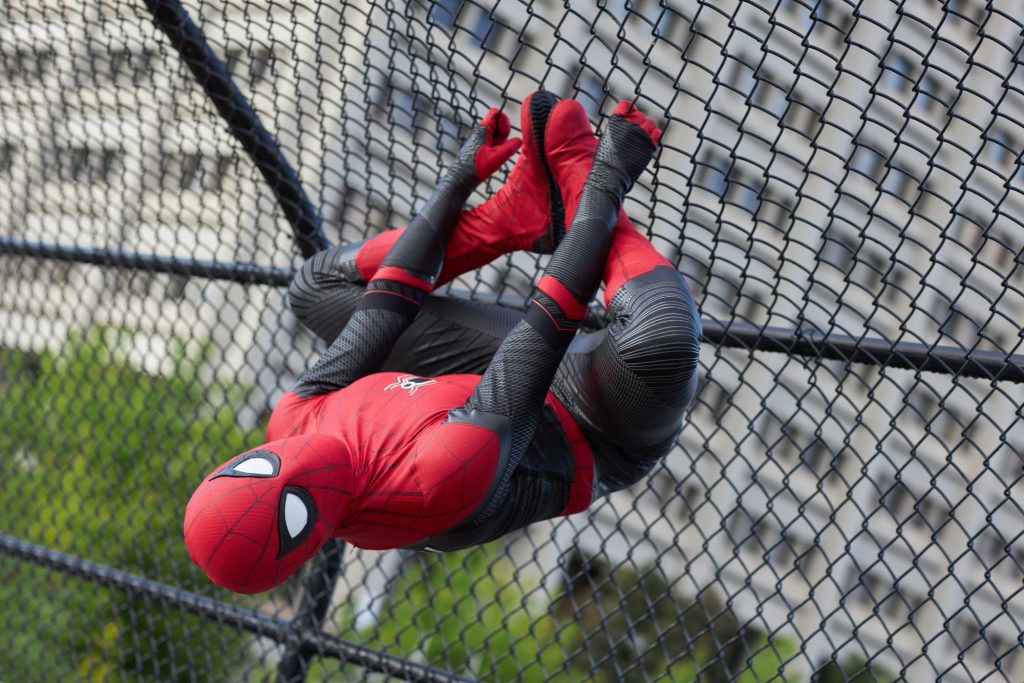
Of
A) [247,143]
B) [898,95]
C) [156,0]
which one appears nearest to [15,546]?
[247,143]

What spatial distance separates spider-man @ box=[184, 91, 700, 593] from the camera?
150 cm

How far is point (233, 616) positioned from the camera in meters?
2.63

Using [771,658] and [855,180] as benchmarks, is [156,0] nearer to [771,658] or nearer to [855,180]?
[771,658]

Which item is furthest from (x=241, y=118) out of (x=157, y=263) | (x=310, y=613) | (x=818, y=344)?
(x=818, y=344)

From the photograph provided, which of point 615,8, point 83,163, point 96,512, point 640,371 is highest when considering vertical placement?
point 640,371

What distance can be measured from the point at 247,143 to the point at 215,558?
139 centimetres

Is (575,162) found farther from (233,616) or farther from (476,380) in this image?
(233,616)

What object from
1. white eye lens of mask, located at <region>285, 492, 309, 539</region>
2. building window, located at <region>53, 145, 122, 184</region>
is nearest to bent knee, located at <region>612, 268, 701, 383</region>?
white eye lens of mask, located at <region>285, 492, 309, 539</region>

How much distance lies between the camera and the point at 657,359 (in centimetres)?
154

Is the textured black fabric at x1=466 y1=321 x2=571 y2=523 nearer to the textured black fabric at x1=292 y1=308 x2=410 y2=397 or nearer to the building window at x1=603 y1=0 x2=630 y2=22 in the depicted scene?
the textured black fabric at x1=292 y1=308 x2=410 y2=397

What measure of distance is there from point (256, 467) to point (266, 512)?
87mm

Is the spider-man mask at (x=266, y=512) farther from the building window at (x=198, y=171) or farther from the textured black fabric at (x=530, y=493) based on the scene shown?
the building window at (x=198, y=171)

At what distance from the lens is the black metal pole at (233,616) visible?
2416 millimetres

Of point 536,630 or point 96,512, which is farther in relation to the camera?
point 536,630
